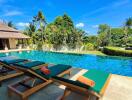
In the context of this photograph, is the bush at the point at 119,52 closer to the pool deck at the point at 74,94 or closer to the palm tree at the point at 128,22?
the pool deck at the point at 74,94

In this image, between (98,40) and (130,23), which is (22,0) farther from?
(130,23)

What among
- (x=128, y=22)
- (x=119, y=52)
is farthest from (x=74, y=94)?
(x=128, y=22)

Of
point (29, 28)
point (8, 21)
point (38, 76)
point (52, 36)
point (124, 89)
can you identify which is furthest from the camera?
point (8, 21)

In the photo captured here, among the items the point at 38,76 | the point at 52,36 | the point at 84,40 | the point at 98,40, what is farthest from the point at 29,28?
the point at 38,76

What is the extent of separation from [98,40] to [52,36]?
10.7 metres

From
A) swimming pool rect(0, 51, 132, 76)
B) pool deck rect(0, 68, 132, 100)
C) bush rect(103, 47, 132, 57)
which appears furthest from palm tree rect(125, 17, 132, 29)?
pool deck rect(0, 68, 132, 100)

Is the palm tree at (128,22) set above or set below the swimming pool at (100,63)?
above

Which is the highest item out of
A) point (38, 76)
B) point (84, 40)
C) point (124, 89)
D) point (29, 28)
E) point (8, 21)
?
point (8, 21)

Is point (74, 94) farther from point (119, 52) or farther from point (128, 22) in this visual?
point (128, 22)

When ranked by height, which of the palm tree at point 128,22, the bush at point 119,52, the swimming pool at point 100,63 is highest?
the palm tree at point 128,22

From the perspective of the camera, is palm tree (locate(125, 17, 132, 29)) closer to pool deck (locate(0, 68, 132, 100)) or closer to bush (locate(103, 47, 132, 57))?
bush (locate(103, 47, 132, 57))

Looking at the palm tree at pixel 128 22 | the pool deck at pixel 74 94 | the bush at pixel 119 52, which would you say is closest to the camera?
the pool deck at pixel 74 94

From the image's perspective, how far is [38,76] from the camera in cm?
449

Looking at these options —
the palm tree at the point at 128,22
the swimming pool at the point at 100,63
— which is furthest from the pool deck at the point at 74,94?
the palm tree at the point at 128,22
